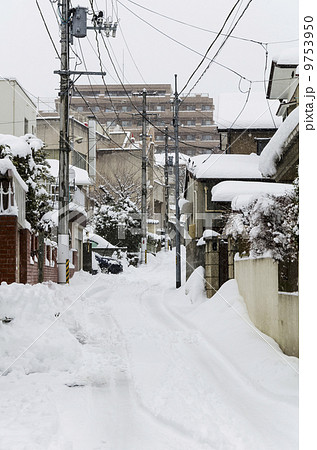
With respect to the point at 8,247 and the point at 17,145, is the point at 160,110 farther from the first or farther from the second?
the point at 8,247

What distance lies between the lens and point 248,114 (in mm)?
29672

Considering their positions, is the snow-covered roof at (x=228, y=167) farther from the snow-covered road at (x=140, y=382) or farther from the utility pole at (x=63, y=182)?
the snow-covered road at (x=140, y=382)

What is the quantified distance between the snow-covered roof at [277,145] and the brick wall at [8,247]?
596cm

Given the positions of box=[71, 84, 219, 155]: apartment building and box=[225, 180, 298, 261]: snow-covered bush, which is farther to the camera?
box=[71, 84, 219, 155]: apartment building

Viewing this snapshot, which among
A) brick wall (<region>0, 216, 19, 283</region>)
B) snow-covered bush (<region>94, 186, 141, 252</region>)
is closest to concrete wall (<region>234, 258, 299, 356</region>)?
brick wall (<region>0, 216, 19, 283</region>)

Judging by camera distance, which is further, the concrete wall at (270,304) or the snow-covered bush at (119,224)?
the snow-covered bush at (119,224)

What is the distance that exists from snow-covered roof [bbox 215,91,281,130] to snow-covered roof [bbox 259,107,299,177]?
49.0 ft

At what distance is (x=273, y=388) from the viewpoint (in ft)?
25.9

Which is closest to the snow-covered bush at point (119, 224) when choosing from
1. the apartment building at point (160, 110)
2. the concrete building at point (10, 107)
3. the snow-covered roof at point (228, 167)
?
the concrete building at point (10, 107)

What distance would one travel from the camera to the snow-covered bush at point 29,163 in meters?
18.2

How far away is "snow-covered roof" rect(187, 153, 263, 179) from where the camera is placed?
24688 millimetres

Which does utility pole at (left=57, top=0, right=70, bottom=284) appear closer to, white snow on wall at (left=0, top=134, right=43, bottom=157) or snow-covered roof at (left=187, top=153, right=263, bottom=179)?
white snow on wall at (left=0, top=134, right=43, bottom=157)
